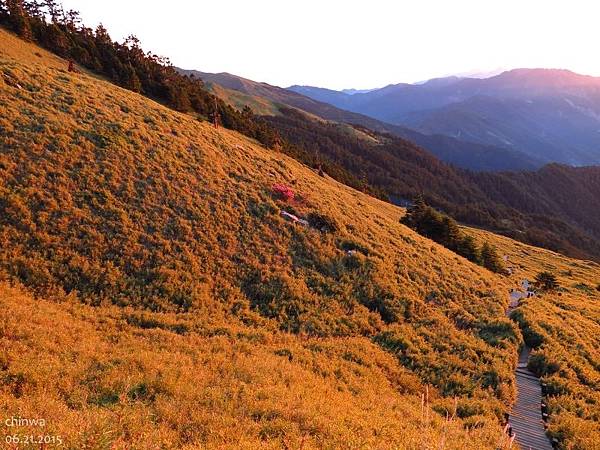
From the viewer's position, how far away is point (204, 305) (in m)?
18.2

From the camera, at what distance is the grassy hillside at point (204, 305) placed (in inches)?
386

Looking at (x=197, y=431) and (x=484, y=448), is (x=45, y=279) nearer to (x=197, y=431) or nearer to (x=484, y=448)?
(x=197, y=431)

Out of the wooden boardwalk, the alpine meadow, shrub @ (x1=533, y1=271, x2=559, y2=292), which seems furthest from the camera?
shrub @ (x1=533, y1=271, x2=559, y2=292)

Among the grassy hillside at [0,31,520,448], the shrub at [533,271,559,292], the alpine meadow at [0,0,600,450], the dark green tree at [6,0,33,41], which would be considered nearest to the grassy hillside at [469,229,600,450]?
the alpine meadow at [0,0,600,450]

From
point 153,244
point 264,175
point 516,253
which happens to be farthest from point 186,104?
point 516,253

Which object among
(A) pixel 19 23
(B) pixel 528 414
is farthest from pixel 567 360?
(A) pixel 19 23

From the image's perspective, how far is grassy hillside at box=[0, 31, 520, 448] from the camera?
981 centimetres

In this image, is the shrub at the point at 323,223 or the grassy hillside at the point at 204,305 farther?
the shrub at the point at 323,223

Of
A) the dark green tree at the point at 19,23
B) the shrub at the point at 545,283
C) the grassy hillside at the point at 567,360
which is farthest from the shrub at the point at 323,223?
the dark green tree at the point at 19,23

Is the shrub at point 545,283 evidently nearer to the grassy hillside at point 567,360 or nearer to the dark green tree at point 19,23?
the grassy hillside at point 567,360

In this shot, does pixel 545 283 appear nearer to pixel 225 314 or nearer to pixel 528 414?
pixel 528 414

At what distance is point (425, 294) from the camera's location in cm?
2553

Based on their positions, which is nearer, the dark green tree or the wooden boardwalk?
the wooden boardwalk

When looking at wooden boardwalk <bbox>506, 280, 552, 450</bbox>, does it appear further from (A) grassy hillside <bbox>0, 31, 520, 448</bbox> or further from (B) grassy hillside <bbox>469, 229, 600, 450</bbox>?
(A) grassy hillside <bbox>0, 31, 520, 448</bbox>
